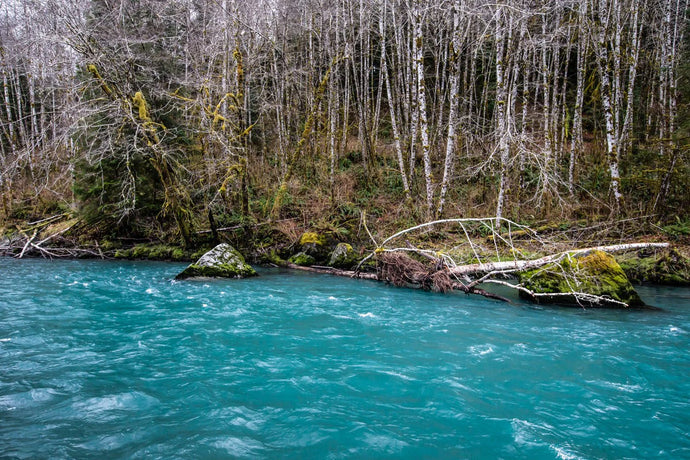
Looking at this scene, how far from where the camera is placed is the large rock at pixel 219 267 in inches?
396

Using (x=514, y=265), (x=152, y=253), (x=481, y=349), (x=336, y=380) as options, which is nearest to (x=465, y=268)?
(x=514, y=265)

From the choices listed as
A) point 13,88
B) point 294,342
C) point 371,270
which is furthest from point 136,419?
point 13,88

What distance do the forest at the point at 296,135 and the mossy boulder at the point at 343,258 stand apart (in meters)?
1.39

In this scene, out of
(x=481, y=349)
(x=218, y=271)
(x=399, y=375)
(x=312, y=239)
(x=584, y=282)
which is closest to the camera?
(x=399, y=375)

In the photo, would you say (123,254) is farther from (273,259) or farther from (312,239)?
(312,239)

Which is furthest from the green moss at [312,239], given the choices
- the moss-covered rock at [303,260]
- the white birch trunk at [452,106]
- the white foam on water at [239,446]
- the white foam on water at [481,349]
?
the white foam on water at [239,446]

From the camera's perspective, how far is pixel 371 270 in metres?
11.4

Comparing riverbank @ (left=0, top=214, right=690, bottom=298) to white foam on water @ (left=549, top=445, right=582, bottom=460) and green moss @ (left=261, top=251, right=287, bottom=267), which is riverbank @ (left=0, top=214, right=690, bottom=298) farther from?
white foam on water @ (left=549, top=445, right=582, bottom=460)

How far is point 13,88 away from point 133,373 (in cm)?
2664

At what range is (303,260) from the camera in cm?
1230

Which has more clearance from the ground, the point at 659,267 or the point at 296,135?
the point at 296,135

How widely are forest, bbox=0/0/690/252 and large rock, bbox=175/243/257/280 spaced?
2.15 meters

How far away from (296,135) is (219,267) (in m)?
11.4

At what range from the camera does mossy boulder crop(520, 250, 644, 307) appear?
7.76 m
